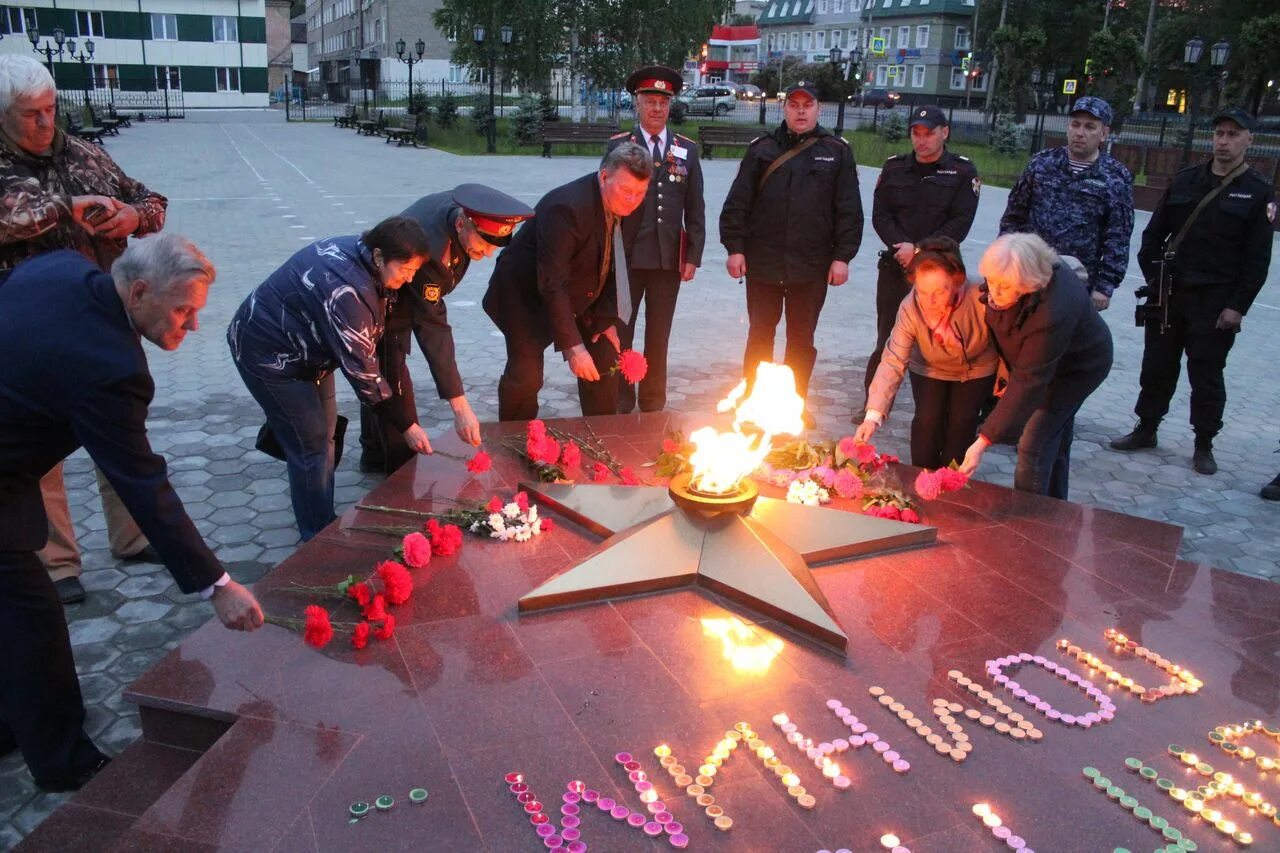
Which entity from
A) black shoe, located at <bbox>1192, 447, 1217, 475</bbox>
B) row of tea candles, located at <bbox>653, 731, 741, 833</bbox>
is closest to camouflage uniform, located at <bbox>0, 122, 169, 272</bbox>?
row of tea candles, located at <bbox>653, 731, 741, 833</bbox>

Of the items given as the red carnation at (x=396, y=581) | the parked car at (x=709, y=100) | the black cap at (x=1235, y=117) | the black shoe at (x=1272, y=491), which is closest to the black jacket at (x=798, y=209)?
the black cap at (x=1235, y=117)

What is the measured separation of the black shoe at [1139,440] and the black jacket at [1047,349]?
2.00 m

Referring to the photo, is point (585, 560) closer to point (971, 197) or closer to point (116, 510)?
point (116, 510)

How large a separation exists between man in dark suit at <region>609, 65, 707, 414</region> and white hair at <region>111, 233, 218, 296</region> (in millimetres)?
3138

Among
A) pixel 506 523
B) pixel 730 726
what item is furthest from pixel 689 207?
pixel 730 726

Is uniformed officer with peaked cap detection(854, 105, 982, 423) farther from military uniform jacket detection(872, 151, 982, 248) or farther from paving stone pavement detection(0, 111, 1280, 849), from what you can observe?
paving stone pavement detection(0, 111, 1280, 849)

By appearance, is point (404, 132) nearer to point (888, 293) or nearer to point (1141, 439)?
point (888, 293)

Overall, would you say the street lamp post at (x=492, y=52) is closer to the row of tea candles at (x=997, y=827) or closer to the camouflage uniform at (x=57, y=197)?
the camouflage uniform at (x=57, y=197)

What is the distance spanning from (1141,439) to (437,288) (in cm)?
428

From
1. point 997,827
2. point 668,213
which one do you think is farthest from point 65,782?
point 668,213

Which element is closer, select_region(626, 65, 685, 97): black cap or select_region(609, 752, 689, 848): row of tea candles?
select_region(609, 752, 689, 848): row of tea candles

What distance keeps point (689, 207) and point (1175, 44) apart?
44255mm

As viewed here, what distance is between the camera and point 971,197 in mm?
5422

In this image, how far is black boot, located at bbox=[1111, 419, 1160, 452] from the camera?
5.77 m
